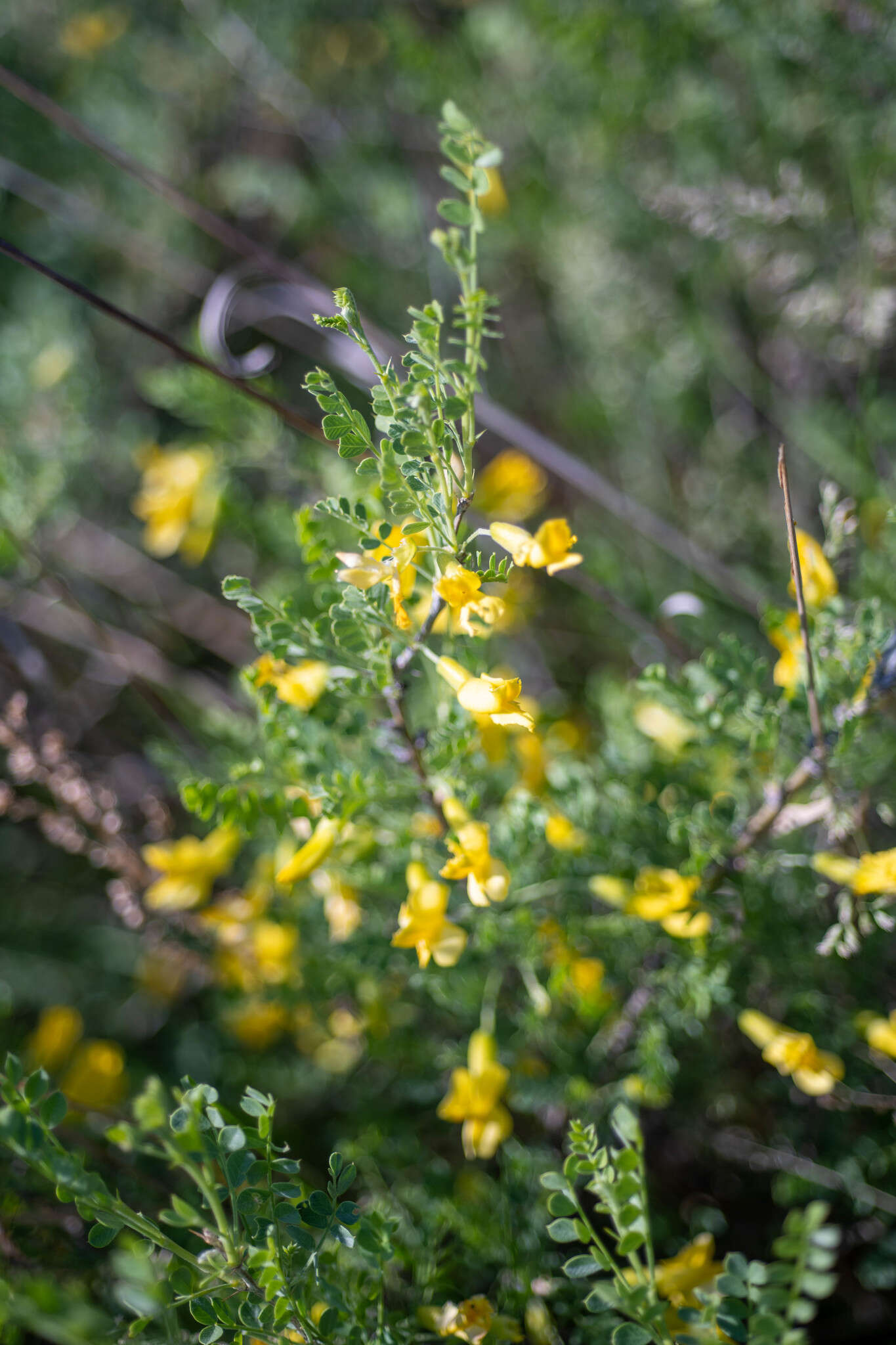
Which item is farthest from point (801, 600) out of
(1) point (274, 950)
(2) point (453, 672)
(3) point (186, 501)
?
(3) point (186, 501)

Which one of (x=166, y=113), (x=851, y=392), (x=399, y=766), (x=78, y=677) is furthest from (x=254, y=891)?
Result: (x=166, y=113)

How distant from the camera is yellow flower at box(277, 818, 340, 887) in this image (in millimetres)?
1088

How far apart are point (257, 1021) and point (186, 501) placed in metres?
1.32

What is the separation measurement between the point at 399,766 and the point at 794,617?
0.62 meters

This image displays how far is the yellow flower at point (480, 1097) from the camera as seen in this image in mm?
1317

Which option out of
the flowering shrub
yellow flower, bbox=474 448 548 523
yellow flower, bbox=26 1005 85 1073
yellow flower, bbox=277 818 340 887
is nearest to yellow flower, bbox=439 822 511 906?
the flowering shrub

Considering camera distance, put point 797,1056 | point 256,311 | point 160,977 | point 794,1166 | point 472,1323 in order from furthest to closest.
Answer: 1. point 256,311
2. point 160,977
3. point 794,1166
4. point 797,1056
5. point 472,1323

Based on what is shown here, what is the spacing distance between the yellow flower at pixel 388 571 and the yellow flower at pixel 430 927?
0.39 metres

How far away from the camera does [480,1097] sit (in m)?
1.32

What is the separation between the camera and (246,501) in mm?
2402

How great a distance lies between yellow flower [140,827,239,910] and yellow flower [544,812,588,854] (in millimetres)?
599

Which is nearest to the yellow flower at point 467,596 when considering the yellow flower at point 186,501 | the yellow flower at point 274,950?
the yellow flower at point 274,950

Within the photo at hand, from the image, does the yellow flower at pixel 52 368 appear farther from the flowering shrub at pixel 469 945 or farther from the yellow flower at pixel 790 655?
the yellow flower at pixel 790 655

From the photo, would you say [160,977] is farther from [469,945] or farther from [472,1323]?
[472,1323]
